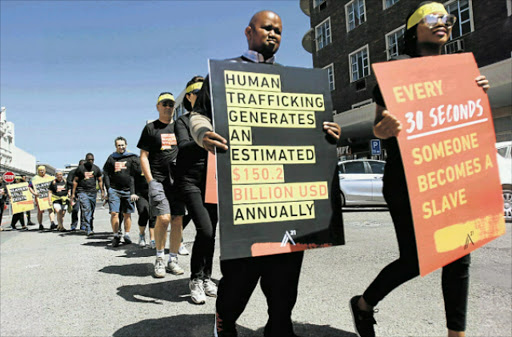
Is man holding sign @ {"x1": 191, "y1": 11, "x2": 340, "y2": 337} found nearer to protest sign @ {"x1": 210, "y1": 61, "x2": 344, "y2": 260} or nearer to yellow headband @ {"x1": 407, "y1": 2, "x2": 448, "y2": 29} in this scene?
protest sign @ {"x1": 210, "y1": 61, "x2": 344, "y2": 260}

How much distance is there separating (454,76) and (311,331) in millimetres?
1916

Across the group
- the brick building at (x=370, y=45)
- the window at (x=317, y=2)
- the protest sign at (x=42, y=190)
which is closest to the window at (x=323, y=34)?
the brick building at (x=370, y=45)

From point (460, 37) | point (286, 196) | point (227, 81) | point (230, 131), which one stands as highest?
point (460, 37)

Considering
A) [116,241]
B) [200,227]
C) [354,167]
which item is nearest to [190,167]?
[200,227]

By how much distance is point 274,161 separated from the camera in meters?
1.99

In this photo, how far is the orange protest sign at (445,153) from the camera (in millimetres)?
1965

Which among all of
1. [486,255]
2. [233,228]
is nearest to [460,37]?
[486,255]

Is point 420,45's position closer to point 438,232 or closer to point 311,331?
point 438,232

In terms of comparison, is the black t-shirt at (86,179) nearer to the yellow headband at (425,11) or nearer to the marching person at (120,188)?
the marching person at (120,188)

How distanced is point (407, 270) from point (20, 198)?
14.7 m

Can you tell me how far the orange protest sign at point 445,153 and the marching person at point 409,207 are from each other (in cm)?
10

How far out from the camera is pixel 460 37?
18.4 meters

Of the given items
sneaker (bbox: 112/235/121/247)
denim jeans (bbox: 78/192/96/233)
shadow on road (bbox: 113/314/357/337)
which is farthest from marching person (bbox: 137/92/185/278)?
denim jeans (bbox: 78/192/96/233)

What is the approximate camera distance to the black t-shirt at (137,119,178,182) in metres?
4.60
